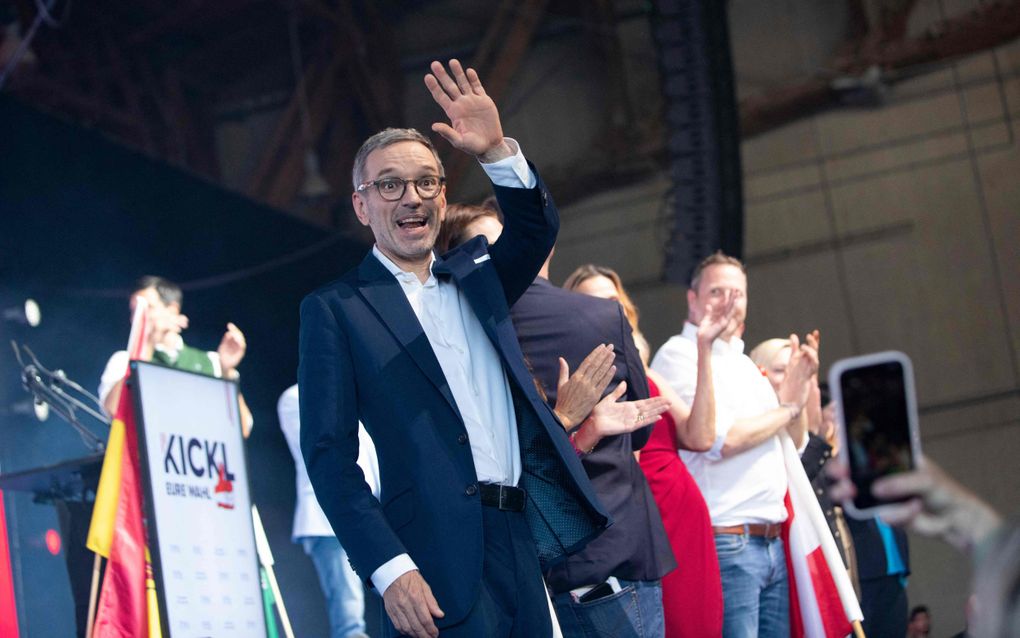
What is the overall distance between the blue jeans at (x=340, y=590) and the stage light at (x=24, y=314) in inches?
58.1

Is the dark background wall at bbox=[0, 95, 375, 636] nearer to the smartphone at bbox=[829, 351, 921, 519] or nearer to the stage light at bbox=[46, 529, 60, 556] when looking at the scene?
the stage light at bbox=[46, 529, 60, 556]

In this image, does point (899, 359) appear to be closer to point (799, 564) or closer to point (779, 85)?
point (799, 564)

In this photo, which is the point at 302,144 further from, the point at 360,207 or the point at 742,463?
the point at 360,207

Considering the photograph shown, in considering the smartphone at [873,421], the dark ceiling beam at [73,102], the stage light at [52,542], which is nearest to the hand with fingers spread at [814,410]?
the smartphone at [873,421]

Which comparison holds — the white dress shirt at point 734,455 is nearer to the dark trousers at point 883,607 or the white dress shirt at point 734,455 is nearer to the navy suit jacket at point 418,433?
the navy suit jacket at point 418,433

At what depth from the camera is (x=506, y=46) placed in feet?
28.3

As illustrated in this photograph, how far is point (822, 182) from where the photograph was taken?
326 inches

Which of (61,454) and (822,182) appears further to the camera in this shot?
(822,182)

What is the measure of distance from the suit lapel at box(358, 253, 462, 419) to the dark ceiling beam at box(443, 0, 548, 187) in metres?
6.53

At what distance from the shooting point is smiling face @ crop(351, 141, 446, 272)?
6.40ft

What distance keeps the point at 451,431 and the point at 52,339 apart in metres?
4.39

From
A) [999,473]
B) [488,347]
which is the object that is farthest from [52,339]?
[999,473]

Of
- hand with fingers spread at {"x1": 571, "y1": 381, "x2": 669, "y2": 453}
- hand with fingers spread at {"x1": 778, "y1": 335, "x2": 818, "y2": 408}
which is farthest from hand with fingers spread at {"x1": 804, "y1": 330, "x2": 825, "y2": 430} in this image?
hand with fingers spread at {"x1": 571, "y1": 381, "x2": 669, "y2": 453}

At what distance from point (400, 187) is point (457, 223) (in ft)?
2.03
